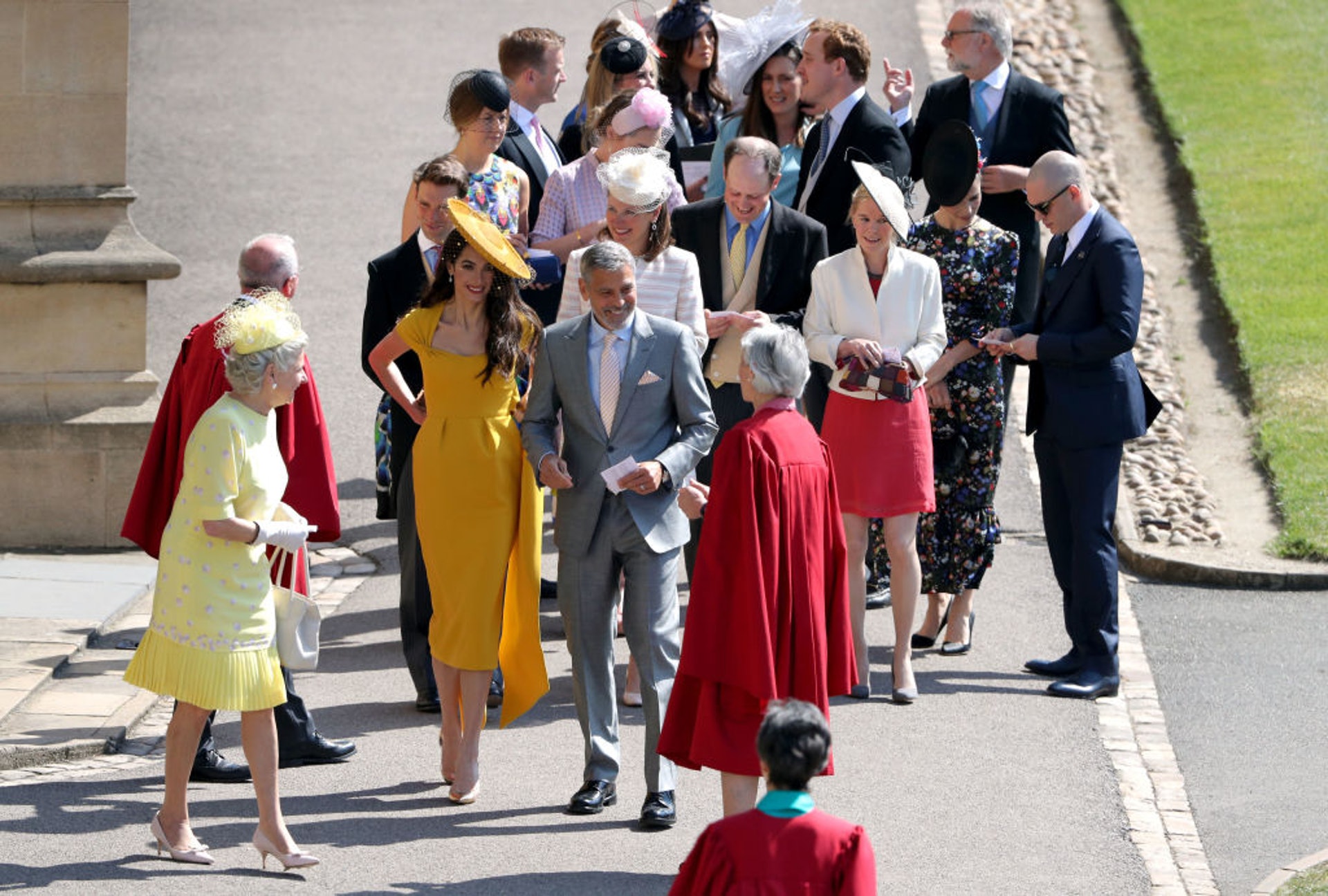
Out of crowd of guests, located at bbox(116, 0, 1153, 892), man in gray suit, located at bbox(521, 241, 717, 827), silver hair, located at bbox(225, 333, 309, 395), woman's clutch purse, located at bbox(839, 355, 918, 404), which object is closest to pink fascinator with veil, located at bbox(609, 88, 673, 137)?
crowd of guests, located at bbox(116, 0, 1153, 892)

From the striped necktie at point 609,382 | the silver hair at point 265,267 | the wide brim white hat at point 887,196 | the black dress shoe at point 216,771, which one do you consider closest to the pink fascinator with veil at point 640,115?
the wide brim white hat at point 887,196

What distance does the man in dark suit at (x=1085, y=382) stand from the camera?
8.46 metres

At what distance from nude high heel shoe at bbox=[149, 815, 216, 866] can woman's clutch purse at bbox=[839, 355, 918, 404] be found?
335cm

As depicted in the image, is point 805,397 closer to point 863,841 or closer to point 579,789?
point 579,789

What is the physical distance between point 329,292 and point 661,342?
316 inches

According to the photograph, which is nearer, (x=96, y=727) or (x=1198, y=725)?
(x=96, y=727)

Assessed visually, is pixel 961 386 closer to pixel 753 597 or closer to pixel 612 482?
pixel 612 482

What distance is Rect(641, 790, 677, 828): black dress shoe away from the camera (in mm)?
6949

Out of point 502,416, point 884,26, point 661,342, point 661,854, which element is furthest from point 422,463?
point 884,26

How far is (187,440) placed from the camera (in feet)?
23.4

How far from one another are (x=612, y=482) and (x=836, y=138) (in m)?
3.11

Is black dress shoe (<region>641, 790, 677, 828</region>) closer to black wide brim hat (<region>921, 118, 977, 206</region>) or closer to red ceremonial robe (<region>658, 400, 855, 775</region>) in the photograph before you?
red ceremonial robe (<region>658, 400, 855, 775</region>)

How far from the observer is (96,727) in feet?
26.0

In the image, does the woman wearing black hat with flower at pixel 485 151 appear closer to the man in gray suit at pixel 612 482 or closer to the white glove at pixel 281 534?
the man in gray suit at pixel 612 482
